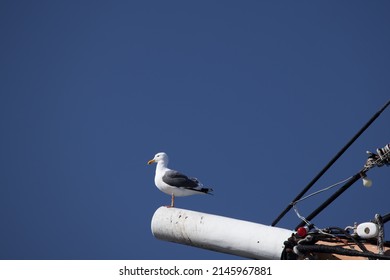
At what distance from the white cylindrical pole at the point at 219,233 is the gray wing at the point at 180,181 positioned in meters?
4.58

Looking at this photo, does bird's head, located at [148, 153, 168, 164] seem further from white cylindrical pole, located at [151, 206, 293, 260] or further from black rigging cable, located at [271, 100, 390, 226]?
black rigging cable, located at [271, 100, 390, 226]

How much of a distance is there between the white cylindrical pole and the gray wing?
15.0 feet

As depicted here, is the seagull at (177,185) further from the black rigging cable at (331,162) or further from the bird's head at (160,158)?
the black rigging cable at (331,162)

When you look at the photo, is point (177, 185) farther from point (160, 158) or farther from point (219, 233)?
point (219, 233)

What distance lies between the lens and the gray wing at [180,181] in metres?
19.8

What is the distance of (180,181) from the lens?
65.0ft

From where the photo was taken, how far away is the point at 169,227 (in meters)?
14.7

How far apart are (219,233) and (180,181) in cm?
615

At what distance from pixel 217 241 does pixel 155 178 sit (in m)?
7.30

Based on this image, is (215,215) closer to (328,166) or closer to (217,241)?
(217,241)

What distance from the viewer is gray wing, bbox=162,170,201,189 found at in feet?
64.9

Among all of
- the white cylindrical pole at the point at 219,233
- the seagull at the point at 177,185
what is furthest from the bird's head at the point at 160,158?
the white cylindrical pole at the point at 219,233

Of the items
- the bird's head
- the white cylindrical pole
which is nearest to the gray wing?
the bird's head
